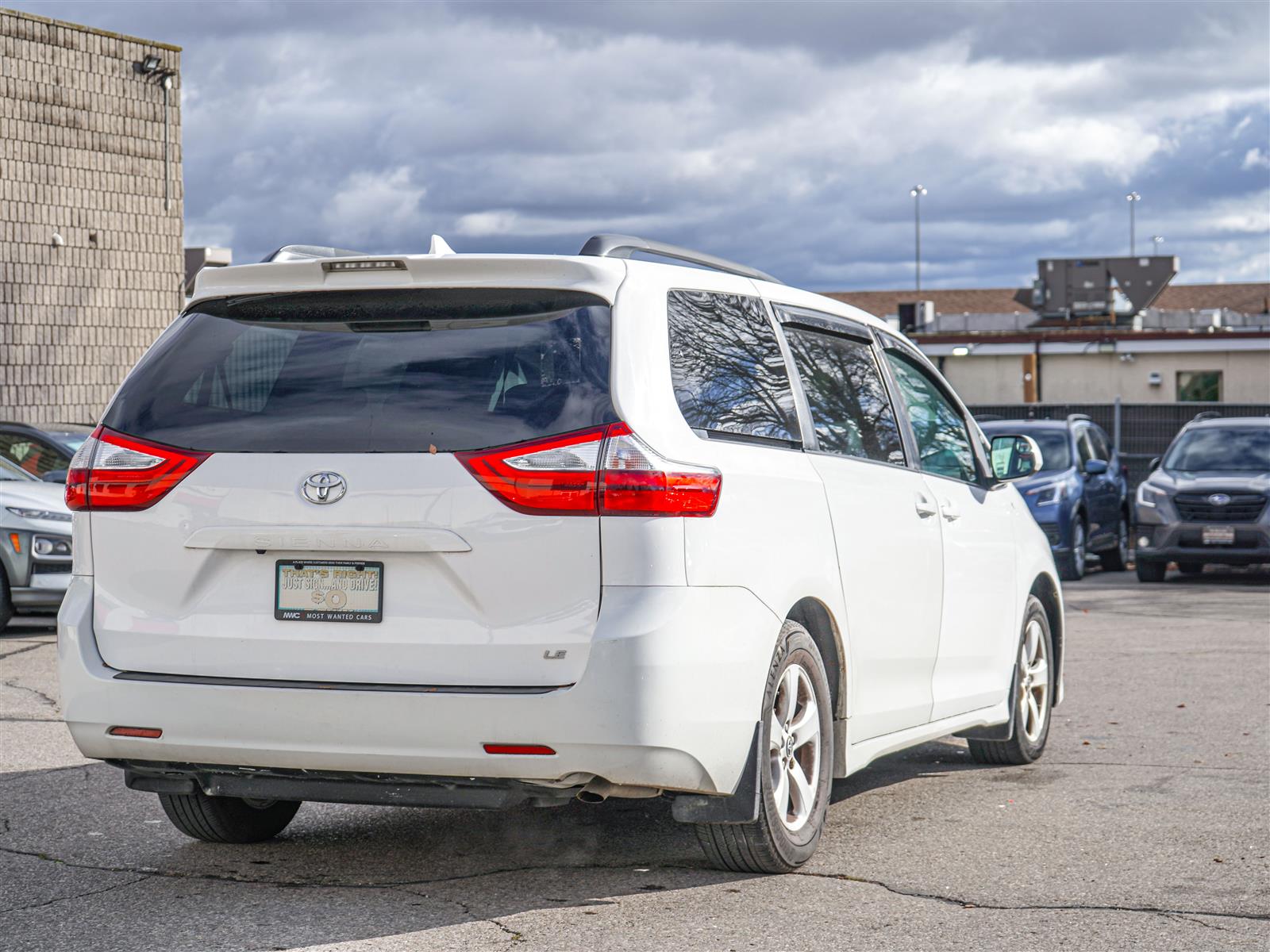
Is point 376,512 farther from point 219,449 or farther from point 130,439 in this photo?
point 130,439

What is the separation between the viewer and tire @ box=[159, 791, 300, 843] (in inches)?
233

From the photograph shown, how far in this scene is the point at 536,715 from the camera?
4793 millimetres

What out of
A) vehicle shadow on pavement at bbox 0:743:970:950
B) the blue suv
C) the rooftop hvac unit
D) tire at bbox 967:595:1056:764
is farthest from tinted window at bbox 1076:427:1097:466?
the rooftop hvac unit

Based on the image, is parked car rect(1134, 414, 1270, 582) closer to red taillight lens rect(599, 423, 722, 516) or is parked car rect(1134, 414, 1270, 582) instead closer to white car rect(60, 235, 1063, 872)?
white car rect(60, 235, 1063, 872)

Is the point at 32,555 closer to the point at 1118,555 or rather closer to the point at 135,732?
the point at 135,732

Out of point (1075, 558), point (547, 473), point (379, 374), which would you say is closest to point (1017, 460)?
point (547, 473)

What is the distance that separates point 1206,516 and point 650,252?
599 inches

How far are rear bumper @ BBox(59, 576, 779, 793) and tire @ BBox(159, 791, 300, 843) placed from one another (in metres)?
0.71

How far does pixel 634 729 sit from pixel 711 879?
0.96 meters

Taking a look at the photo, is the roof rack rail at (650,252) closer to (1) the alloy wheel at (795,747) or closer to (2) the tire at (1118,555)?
(1) the alloy wheel at (795,747)

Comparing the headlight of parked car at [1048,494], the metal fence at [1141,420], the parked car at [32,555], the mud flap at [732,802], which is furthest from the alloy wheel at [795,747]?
the metal fence at [1141,420]

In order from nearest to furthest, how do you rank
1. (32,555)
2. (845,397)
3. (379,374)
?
(379,374) < (845,397) < (32,555)

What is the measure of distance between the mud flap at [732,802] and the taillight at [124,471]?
5.76ft

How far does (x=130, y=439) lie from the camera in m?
5.26
